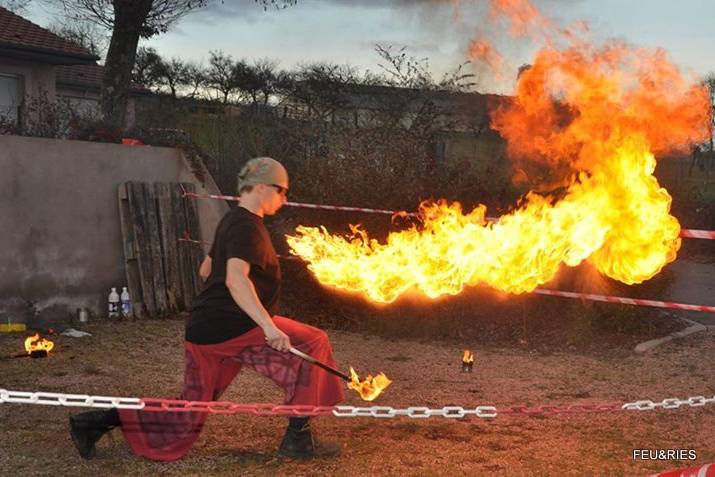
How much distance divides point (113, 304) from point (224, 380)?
620 centimetres

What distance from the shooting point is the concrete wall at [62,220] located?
384 inches

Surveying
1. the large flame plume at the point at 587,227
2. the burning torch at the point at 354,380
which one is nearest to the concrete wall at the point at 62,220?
the large flame plume at the point at 587,227

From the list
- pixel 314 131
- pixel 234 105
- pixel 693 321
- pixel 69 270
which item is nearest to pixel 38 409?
pixel 69 270

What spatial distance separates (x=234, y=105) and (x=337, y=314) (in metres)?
18.8

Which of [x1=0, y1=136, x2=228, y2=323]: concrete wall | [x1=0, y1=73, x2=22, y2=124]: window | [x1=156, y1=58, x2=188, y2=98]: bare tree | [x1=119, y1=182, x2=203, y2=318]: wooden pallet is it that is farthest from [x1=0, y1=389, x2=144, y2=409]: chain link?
[x1=156, y1=58, x2=188, y2=98]: bare tree

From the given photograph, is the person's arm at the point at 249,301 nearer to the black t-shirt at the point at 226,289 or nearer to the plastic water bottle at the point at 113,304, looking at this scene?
the black t-shirt at the point at 226,289

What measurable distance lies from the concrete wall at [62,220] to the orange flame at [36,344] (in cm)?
166

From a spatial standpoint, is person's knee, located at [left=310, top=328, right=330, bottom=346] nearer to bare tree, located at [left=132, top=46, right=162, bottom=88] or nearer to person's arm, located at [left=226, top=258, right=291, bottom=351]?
person's arm, located at [left=226, top=258, right=291, bottom=351]

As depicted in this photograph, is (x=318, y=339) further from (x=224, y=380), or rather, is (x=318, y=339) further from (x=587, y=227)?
(x=587, y=227)

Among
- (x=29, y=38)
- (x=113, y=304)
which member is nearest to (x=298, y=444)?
(x=113, y=304)

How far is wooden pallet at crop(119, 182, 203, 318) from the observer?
1082 cm

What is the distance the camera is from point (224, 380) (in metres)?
4.93

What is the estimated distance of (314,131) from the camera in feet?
53.2

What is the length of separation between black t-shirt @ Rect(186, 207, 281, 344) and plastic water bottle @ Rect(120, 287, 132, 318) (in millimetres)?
6167
